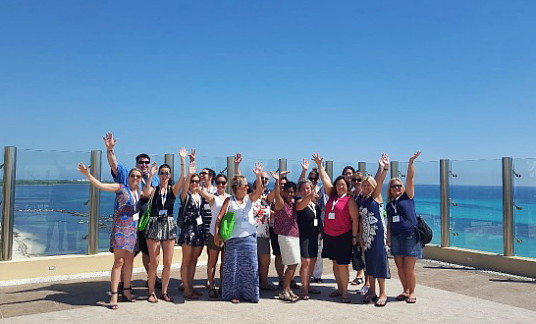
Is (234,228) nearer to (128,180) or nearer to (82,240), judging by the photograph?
(128,180)

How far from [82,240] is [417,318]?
5741 millimetres

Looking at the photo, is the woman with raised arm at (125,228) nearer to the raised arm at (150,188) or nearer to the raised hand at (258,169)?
the raised arm at (150,188)

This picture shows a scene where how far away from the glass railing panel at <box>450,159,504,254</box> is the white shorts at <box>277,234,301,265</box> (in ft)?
16.3

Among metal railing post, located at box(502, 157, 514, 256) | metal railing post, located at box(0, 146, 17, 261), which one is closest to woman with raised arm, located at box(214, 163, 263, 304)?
metal railing post, located at box(0, 146, 17, 261)

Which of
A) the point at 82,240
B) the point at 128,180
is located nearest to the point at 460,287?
the point at 128,180

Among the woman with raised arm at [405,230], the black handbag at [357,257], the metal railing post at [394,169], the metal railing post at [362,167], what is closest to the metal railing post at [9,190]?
the black handbag at [357,257]

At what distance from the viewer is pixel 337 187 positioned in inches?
233

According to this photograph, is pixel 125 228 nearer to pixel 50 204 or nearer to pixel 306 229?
pixel 306 229

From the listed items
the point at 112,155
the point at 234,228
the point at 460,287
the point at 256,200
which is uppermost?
the point at 112,155

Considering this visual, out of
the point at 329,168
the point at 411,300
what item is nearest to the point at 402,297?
the point at 411,300

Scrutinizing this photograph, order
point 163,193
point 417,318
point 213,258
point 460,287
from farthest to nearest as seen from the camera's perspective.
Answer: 1. point 460,287
2. point 213,258
3. point 163,193
4. point 417,318

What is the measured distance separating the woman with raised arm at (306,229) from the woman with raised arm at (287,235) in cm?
11

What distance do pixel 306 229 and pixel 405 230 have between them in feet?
4.32

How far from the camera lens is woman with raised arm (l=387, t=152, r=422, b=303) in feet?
18.6
